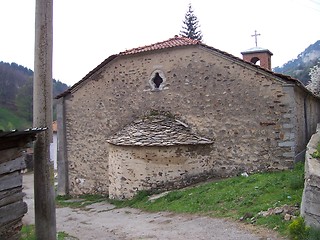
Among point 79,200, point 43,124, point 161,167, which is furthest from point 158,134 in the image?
point 43,124

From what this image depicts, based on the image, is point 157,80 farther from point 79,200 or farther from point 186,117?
point 79,200

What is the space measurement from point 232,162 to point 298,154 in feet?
7.22

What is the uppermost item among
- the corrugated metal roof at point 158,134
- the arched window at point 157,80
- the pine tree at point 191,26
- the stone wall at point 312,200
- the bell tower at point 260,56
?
the pine tree at point 191,26

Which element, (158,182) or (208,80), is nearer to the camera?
(158,182)

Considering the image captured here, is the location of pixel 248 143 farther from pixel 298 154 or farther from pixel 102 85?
pixel 102 85

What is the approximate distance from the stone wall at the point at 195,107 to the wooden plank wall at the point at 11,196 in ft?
26.3

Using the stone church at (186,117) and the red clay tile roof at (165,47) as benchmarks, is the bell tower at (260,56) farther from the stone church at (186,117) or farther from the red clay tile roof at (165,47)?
the red clay tile roof at (165,47)

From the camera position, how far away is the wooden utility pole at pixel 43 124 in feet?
18.7

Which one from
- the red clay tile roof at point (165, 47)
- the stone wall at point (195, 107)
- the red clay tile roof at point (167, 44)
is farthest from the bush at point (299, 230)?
the red clay tile roof at point (167, 44)

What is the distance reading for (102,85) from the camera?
14680 millimetres

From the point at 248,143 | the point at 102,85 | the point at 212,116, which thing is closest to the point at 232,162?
the point at 248,143

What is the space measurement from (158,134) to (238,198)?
4.05 metres

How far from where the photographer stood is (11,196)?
5.25m

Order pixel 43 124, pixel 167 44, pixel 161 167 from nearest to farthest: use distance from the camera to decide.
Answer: pixel 43 124 < pixel 161 167 < pixel 167 44
